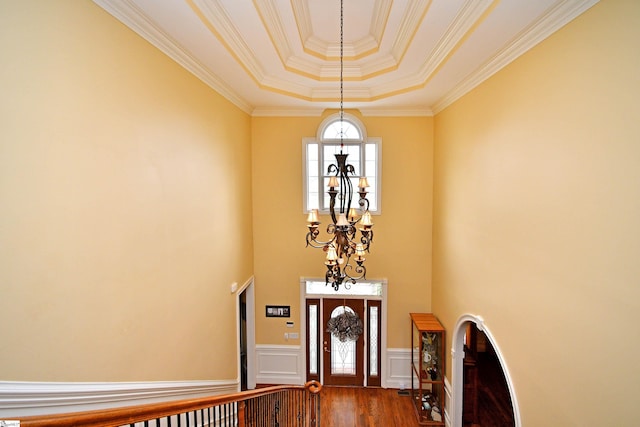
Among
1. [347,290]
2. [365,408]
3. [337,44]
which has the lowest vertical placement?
[365,408]

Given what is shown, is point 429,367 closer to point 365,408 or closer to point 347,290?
point 365,408

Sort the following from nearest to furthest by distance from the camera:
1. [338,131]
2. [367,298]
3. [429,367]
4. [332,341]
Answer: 1. [429,367]
2. [338,131]
3. [367,298]
4. [332,341]

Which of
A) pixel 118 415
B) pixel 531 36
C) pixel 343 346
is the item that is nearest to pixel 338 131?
pixel 531 36

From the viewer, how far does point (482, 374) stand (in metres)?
7.16

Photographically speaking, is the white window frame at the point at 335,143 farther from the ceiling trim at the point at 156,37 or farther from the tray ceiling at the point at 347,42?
the ceiling trim at the point at 156,37

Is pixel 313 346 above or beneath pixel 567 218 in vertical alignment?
beneath

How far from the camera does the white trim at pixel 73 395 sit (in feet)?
4.99

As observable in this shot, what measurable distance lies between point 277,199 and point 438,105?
3296mm

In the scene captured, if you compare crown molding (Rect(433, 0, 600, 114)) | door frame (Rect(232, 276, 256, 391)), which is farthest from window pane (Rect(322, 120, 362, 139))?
door frame (Rect(232, 276, 256, 391))

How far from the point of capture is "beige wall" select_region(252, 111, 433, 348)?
6051 millimetres

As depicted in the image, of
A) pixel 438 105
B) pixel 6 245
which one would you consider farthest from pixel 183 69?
pixel 438 105

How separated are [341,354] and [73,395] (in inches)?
206

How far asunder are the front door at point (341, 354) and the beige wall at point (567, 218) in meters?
2.89

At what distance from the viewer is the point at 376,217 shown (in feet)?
20.2
